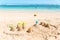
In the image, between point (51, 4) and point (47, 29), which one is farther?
point (51, 4)

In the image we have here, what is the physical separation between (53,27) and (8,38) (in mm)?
1652

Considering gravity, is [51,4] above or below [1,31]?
below

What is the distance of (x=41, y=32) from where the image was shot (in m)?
5.16

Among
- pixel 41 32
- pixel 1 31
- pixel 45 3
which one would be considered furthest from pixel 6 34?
pixel 45 3

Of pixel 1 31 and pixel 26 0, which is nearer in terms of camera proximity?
pixel 1 31

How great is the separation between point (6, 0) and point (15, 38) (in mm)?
14672

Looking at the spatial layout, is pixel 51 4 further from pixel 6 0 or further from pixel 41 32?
pixel 41 32

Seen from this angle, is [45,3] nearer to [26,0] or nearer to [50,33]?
[26,0]

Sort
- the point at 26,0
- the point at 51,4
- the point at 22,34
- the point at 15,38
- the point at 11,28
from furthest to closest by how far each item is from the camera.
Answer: the point at 26,0, the point at 51,4, the point at 11,28, the point at 22,34, the point at 15,38

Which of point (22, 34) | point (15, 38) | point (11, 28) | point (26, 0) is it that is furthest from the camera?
point (26, 0)

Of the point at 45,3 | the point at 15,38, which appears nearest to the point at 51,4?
the point at 45,3

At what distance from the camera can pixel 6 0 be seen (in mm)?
18969

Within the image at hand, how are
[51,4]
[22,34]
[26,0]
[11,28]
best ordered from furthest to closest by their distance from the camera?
[26,0] < [51,4] < [11,28] < [22,34]

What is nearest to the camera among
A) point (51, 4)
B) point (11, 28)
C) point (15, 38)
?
point (15, 38)
